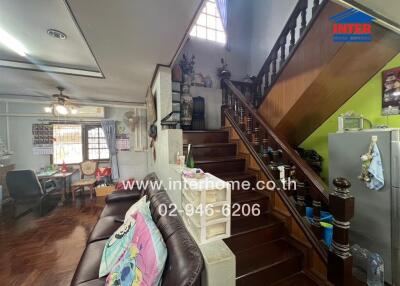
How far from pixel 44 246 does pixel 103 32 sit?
108 inches

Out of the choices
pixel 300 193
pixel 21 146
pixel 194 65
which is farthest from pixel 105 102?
pixel 300 193

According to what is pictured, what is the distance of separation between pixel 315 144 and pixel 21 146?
620 centimetres

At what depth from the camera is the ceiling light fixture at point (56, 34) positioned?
153cm

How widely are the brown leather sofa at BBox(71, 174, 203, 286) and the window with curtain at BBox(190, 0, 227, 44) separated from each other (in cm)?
390

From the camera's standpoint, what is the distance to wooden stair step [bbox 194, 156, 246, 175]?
208cm

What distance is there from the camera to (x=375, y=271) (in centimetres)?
139

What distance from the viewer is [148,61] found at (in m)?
1.92

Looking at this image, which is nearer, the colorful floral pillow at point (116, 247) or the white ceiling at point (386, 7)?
the white ceiling at point (386, 7)

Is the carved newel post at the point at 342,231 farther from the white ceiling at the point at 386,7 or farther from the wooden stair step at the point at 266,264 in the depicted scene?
the white ceiling at the point at 386,7

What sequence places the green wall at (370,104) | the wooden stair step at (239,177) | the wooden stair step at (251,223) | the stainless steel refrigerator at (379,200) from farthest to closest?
the wooden stair step at (239,177) < the green wall at (370,104) < the wooden stair step at (251,223) < the stainless steel refrigerator at (379,200)

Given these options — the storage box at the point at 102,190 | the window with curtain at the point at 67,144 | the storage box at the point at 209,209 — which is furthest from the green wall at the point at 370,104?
the window with curtain at the point at 67,144

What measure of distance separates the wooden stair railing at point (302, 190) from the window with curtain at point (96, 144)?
12.1 ft

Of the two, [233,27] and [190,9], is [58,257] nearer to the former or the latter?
[190,9]

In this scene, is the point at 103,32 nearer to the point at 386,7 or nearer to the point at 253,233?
the point at 386,7
